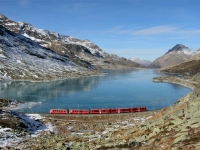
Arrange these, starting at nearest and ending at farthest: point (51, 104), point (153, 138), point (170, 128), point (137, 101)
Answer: point (153, 138) → point (170, 128) → point (51, 104) → point (137, 101)

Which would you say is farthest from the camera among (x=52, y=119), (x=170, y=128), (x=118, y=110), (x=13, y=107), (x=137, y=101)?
(x=137, y=101)

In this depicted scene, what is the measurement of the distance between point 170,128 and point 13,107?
78.3 meters

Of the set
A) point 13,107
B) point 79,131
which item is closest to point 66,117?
point 79,131

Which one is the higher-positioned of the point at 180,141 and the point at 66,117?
the point at 180,141

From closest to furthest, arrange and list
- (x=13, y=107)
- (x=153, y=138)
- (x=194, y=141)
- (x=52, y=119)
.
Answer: (x=194, y=141), (x=153, y=138), (x=52, y=119), (x=13, y=107)

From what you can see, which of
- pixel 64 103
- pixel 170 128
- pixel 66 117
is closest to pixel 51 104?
pixel 64 103

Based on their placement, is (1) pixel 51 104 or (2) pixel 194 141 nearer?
(2) pixel 194 141

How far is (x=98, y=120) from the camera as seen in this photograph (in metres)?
78.1

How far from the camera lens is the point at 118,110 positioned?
86375 mm

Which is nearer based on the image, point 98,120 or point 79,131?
point 79,131

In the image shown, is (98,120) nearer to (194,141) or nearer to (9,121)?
(9,121)

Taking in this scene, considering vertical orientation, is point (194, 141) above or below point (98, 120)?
above

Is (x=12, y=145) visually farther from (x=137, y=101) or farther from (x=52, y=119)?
(x=137, y=101)

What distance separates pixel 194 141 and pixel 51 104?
94.2m
